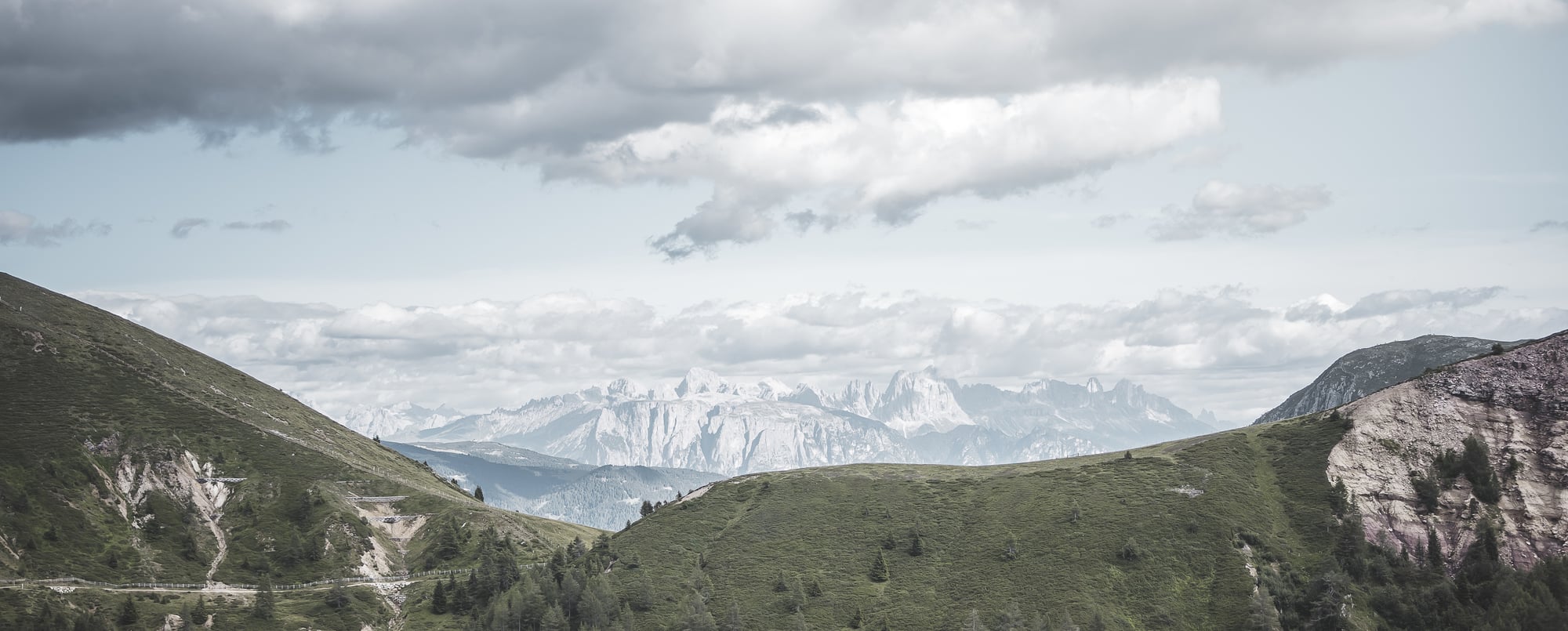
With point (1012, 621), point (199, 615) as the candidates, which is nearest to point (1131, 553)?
point (1012, 621)

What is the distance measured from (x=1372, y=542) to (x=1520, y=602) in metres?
27.5

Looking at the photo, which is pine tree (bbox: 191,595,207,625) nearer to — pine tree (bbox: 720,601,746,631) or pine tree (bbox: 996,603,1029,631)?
pine tree (bbox: 720,601,746,631)

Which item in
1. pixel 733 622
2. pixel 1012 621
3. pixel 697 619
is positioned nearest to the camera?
pixel 1012 621

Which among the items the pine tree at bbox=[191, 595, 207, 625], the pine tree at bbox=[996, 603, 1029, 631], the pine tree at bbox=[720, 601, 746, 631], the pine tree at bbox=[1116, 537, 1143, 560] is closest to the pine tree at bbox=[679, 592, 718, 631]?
the pine tree at bbox=[720, 601, 746, 631]

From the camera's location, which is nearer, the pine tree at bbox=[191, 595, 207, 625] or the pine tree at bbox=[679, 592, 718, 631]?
the pine tree at bbox=[679, 592, 718, 631]

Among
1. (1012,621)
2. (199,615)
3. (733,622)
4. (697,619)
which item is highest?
(199,615)

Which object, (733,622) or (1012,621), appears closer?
(1012,621)

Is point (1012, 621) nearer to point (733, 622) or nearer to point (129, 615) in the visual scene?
point (733, 622)

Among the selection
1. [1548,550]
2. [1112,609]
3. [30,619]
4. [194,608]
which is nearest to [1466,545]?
[1548,550]

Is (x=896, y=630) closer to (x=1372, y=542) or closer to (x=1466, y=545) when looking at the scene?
(x=1372, y=542)

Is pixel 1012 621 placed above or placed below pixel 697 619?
below

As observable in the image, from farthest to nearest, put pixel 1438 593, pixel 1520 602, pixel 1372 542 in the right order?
1. pixel 1372 542
2. pixel 1438 593
3. pixel 1520 602

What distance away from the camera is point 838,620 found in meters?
194

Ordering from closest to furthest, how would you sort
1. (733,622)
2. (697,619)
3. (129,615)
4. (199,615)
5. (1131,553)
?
(129,615) < (697,619) < (733,622) < (199,615) < (1131,553)
